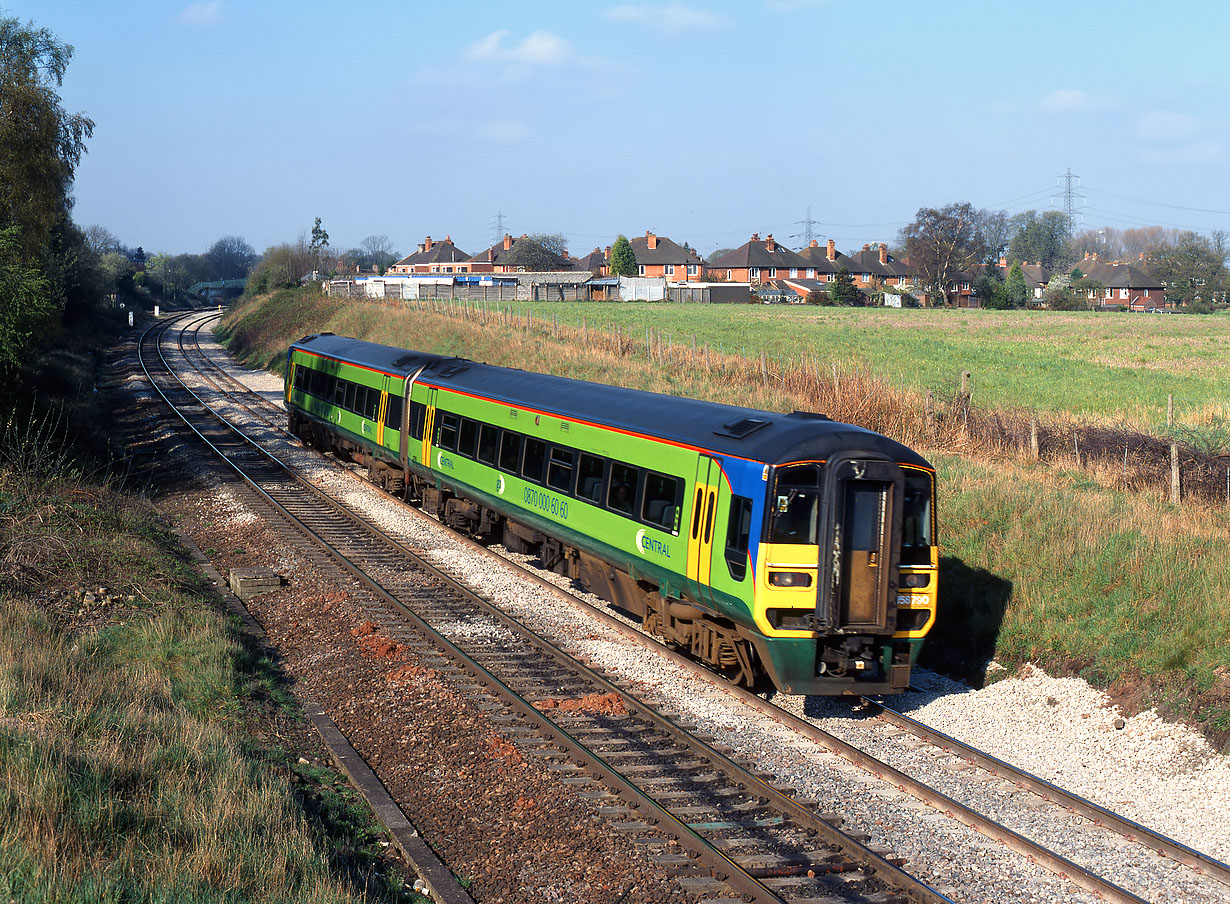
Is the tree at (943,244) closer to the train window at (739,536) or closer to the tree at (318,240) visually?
the tree at (318,240)

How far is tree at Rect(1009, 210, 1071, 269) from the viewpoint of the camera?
167 m

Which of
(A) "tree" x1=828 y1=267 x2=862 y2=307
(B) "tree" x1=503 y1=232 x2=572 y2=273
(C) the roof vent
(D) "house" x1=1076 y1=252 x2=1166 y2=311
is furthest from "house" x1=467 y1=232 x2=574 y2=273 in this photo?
(C) the roof vent

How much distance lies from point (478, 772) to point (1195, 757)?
6.61 metres

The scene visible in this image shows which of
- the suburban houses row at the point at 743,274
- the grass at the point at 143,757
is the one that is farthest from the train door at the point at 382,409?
the suburban houses row at the point at 743,274

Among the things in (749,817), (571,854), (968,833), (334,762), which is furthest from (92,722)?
(968,833)

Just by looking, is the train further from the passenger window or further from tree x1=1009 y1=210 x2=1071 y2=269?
tree x1=1009 y1=210 x2=1071 y2=269

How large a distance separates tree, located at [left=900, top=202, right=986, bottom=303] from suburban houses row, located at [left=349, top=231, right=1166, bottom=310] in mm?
2015

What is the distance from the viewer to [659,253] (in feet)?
391

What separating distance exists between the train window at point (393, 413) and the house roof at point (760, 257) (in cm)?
9714

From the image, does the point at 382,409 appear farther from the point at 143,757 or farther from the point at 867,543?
the point at 143,757

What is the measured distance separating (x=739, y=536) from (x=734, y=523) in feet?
0.58

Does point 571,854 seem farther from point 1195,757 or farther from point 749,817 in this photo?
point 1195,757

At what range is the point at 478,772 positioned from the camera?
378 inches

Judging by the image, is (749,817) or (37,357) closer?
(749,817)
